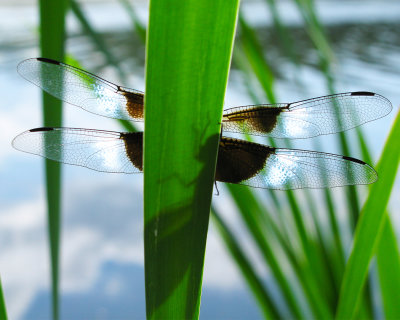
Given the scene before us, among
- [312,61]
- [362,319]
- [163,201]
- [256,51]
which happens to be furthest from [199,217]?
[312,61]

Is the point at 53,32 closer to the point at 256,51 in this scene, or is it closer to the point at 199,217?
the point at 199,217

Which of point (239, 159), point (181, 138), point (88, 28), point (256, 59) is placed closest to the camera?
point (181, 138)

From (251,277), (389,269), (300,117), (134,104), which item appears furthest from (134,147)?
(251,277)

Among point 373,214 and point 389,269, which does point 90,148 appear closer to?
point 373,214

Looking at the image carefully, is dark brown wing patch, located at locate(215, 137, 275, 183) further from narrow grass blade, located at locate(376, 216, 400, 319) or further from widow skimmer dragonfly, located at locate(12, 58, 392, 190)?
narrow grass blade, located at locate(376, 216, 400, 319)

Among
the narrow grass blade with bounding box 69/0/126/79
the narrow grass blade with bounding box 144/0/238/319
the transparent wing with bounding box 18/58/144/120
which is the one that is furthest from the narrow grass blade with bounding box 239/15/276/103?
the narrow grass blade with bounding box 144/0/238/319

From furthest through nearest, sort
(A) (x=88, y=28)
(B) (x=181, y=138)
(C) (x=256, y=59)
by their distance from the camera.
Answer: (C) (x=256, y=59) → (A) (x=88, y=28) → (B) (x=181, y=138)
